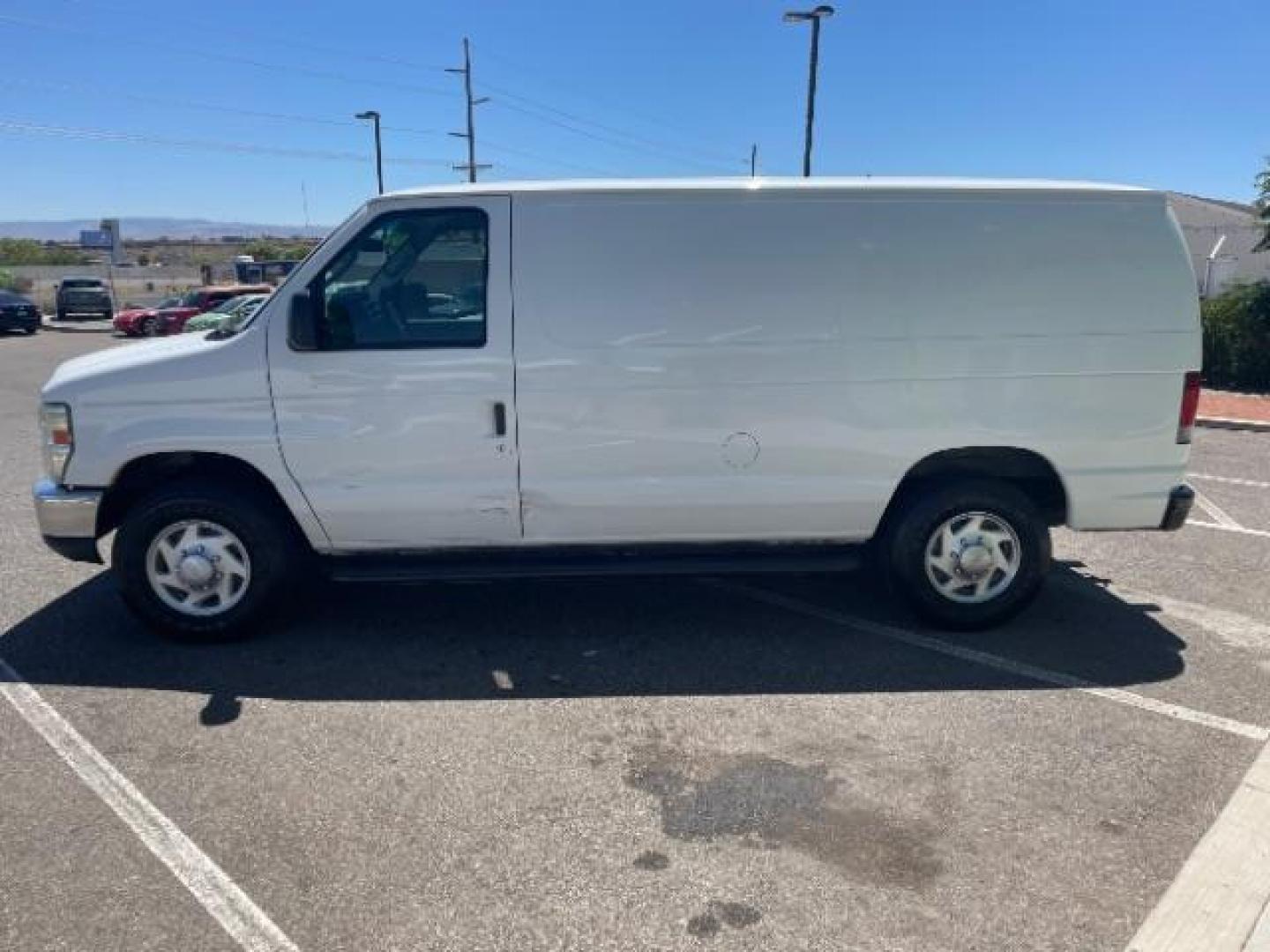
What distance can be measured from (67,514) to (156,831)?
6.65 feet

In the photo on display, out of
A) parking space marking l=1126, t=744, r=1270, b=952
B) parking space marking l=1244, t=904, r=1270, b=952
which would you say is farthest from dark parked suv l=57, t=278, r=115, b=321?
parking space marking l=1244, t=904, r=1270, b=952

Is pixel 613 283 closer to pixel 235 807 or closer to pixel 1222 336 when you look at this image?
pixel 235 807

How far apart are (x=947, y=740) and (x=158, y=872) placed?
2883 millimetres

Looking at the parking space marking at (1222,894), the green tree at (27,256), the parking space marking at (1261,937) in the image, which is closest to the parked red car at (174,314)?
the parking space marking at (1222,894)

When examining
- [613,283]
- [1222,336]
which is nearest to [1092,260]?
[613,283]

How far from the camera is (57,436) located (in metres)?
4.57

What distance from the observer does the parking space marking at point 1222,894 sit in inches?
106

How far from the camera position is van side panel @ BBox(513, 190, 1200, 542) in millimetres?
4527

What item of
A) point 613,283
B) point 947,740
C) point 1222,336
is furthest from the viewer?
point 1222,336

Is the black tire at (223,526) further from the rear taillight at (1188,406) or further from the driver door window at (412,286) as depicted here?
the rear taillight at (1188,406)

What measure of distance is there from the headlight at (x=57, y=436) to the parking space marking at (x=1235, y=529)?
23.5ft

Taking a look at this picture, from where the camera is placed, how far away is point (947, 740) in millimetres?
3836

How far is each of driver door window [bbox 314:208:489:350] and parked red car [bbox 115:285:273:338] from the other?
2337cm

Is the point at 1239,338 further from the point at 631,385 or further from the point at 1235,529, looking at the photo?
the point at 631,385
